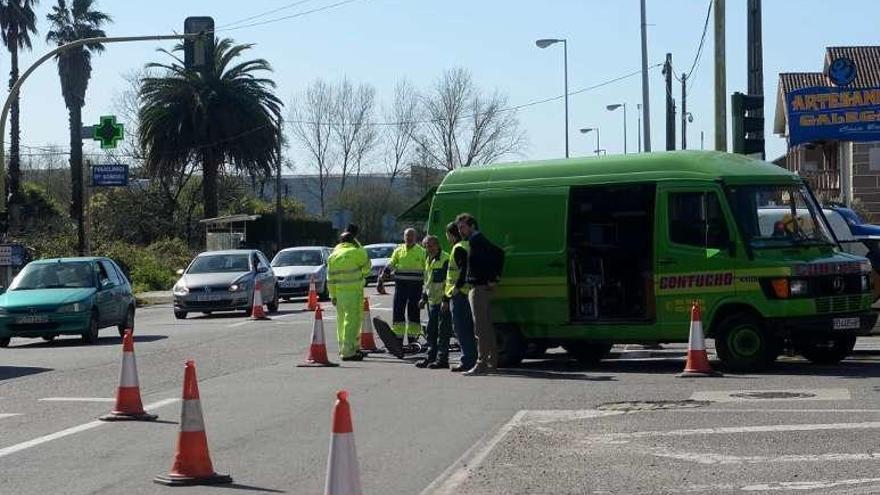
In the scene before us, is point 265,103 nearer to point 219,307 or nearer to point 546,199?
point 219,307

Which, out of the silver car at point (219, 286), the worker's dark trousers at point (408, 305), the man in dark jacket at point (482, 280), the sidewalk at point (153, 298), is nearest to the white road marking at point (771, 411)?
the man in dark jacket at point (482, 280)

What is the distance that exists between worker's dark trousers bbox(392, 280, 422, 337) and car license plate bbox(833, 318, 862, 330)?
19.9 ft

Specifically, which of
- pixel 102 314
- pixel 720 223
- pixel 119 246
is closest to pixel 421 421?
pixel 720 223

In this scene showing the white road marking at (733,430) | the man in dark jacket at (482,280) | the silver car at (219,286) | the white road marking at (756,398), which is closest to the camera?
the white road marking at (733,430)

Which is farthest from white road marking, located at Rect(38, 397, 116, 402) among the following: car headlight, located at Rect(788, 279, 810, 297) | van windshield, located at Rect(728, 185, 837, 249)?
car headlight, located at Rect(788, 279, 810, 297)

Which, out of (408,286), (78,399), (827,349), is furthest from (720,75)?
(78,399)

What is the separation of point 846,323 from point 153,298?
Result: 3038cm

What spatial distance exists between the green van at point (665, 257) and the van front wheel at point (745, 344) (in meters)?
0.01

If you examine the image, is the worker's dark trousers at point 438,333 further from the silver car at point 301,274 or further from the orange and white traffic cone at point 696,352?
the silver car at point 301,274

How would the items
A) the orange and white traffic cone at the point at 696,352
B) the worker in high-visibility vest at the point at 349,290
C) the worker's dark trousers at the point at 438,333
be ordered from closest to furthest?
the orange and white traffic cone at the point at 696,352 < the worker's dark trousers at the point at 438,333 < the worker in high-visibility vest at the point at 349,290

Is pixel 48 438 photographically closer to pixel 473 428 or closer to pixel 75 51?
pixel 473 428

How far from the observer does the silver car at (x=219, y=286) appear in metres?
31.1

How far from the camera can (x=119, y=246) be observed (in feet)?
169

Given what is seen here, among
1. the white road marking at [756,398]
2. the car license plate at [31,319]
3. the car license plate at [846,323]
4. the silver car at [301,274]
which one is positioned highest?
the silver car at [301,274]
